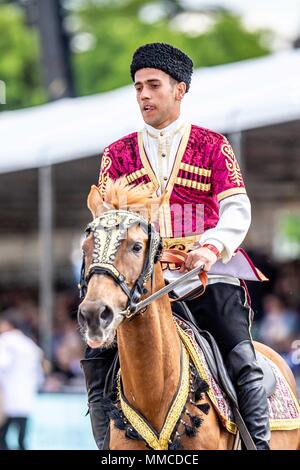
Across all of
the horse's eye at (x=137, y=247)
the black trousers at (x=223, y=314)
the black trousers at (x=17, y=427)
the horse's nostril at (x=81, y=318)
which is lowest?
the black trousers at (x=17, y=427)

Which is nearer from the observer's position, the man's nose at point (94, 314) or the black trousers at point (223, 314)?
the man's nose at point (94, 314)

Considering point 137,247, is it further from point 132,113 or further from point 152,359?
point 132,113

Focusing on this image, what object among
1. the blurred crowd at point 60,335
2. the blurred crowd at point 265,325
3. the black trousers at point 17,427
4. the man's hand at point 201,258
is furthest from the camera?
the blurred crowd at point 60,335

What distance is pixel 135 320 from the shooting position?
5.65 m

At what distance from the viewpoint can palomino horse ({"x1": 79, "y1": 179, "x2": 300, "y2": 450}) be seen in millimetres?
5336

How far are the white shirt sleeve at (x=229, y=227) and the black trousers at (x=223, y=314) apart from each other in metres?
0.30

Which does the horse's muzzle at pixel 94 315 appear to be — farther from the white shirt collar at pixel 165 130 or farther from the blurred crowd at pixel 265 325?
the blurred crowd at pixel 265 325

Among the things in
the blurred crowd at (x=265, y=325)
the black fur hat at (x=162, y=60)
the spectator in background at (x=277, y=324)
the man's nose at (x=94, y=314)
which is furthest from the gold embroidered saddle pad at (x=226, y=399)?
the spectator in background at (x=277, y=324)

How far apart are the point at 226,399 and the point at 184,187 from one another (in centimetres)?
104

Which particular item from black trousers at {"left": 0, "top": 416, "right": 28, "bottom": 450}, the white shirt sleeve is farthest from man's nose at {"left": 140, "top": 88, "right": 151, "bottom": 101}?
black trousers at {"left": 0, "top": 416, "right": 28, "bottom": 450}

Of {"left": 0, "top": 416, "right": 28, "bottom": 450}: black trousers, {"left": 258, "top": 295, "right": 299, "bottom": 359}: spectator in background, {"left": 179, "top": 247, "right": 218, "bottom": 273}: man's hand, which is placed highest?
{"left": 179, "top": 247, "right": 218, "bottom": 273}: man's hand

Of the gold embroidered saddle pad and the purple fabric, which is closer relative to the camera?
the gold embroidered saddle pad

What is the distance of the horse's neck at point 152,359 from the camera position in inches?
224

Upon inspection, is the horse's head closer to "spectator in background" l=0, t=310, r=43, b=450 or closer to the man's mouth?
the man's mouth
